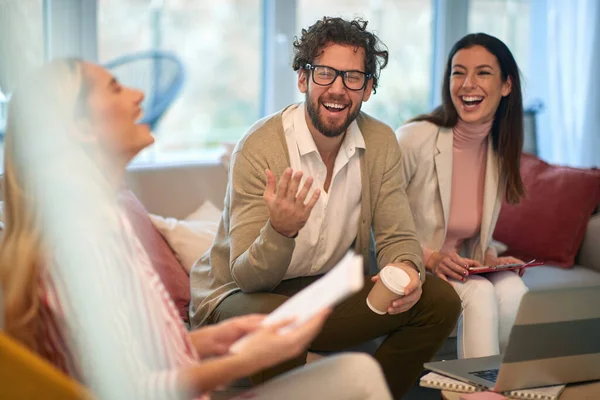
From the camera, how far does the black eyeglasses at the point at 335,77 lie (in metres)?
2.13

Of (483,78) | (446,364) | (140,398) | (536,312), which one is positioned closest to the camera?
(140,398)

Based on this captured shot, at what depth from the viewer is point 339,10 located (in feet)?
12.4

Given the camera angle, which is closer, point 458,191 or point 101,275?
point 101,275

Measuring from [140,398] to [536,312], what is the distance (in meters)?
0.84

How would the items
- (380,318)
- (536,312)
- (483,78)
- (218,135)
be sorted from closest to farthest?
(536,312) < (380,318) < (483,78) < (218,135)

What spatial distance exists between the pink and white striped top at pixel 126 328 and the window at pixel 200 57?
2.20 m

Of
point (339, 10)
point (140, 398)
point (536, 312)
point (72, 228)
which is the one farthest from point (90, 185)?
point (339, 10)

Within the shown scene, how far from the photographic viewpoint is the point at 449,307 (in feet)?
6.93

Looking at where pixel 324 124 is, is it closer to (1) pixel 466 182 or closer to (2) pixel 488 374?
(1) pixel 466 182

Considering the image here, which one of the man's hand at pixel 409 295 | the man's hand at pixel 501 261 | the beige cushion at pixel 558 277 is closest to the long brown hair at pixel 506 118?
the man's hand at pixel 501 261

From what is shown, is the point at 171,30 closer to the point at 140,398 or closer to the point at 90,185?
the point at 90,185

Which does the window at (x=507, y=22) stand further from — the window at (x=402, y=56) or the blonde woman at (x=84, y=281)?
the blonde woman at (x=84, y=281)

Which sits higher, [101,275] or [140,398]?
[101,275]

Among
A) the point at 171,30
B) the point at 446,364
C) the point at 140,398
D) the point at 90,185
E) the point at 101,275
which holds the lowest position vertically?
the point at 446,364
